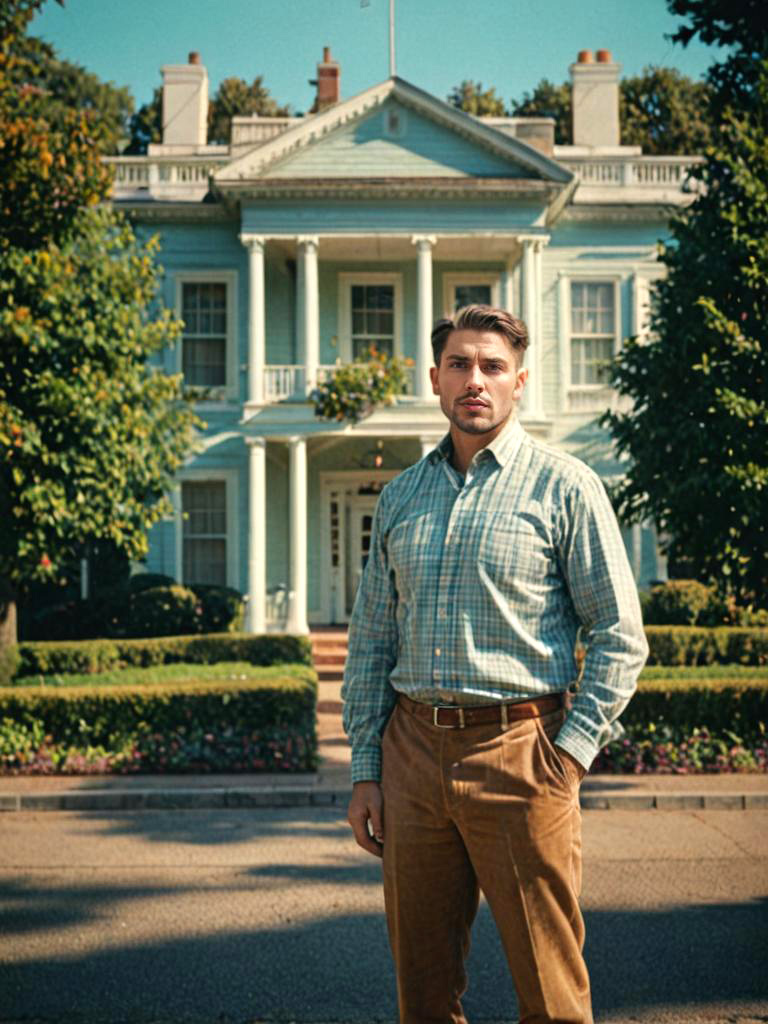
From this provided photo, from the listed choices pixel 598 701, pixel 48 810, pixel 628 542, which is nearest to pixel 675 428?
pixel 48 810

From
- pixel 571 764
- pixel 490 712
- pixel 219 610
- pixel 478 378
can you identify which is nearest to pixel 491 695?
pixel 490 712

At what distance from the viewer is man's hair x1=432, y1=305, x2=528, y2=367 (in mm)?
2953

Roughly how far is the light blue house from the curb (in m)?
10.1

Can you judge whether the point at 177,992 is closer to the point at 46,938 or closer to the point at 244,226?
the point at 46,938

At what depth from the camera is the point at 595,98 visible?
887 inches

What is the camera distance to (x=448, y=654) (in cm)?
287

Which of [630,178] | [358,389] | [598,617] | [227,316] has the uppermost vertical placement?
[630,178]

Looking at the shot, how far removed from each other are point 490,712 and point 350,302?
61.9ft

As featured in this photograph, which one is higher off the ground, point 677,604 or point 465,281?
point 465,281

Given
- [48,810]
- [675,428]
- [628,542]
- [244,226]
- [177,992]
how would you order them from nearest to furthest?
[177,992]
[48,810]
[675,428]
[244,226]
[628,542]

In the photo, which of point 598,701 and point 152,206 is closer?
point 598,701

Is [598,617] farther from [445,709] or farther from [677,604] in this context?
[677,604]

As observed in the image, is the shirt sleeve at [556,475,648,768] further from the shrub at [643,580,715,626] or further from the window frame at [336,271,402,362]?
the window frame at [336,271,402,362]

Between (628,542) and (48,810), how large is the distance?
46.9 feet
